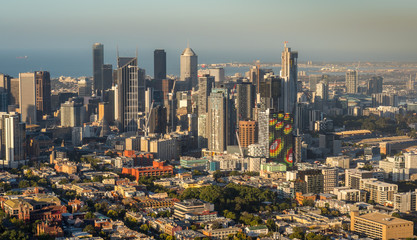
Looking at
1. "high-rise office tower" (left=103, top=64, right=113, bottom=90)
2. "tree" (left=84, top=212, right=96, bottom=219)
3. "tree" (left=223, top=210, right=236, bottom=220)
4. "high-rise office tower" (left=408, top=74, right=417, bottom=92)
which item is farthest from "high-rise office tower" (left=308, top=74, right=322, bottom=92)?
"tree" (left=84, top=212, right=96, bottom=219)

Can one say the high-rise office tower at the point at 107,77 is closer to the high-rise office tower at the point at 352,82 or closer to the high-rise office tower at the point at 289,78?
the high-rise office tower at the point at 352,82

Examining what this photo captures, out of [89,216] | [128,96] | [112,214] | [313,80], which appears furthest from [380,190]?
[313,80]

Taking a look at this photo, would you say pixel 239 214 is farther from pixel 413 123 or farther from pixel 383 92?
pixel 383 92

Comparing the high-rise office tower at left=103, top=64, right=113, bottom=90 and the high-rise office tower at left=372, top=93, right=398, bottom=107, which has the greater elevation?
the high-rise office tower at left=103, top=64, right=113, bottom=90

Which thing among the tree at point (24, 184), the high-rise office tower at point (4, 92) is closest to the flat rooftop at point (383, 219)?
the tree at point (24, 184)

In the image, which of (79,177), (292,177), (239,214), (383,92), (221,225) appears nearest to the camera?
(221,225)

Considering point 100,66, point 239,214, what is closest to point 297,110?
point 239,214

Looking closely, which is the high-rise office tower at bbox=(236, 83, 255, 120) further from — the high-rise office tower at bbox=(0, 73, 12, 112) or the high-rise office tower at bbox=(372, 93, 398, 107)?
the high-rise office tower at bbox=(372, 93, 398, 107)

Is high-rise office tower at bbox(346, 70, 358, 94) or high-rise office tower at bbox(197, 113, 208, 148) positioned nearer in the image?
high-rise office tower at bbox(197, 113, 208, 148)
